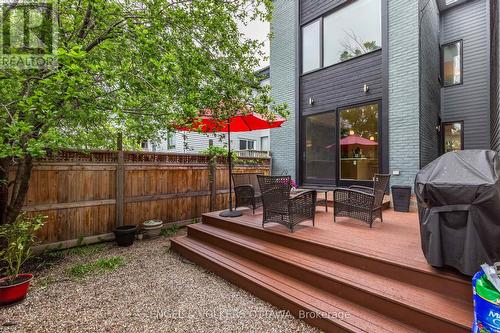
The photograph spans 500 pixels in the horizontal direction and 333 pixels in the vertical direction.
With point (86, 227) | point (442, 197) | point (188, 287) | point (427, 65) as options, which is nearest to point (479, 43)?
point (427, 65)

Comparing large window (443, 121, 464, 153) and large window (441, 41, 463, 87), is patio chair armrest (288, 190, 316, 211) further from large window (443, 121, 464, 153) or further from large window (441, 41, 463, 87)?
large window (441, 41, 463, 87)

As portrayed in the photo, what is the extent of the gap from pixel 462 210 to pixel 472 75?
27.6 ft

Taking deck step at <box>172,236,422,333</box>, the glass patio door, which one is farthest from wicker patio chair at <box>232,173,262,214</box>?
the glass patio door

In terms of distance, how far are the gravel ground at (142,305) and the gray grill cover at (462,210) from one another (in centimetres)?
156

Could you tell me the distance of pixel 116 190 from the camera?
17.0 ft

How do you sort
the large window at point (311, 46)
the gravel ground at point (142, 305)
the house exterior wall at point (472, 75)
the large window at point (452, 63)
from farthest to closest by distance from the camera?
the large window at point (452, 63)
the large window at point (311, 46)
the house exterior wall at point (472, 75)
the gravel ground at point (142, 305)

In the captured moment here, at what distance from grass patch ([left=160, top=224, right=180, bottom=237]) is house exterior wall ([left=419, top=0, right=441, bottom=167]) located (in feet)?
20.3

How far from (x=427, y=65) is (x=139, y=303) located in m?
8.34

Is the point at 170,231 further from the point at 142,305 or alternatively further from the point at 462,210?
the point at 462,210

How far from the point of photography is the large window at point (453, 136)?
7.92m

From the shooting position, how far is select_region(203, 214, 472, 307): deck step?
2152 mm

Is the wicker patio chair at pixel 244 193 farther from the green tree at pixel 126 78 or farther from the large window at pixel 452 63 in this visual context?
the large window at pixel 452 63

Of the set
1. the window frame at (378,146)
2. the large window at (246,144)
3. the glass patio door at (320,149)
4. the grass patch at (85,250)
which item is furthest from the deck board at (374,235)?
the large window at (246,144)

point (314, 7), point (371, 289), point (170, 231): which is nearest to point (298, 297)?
point (371, 289)
